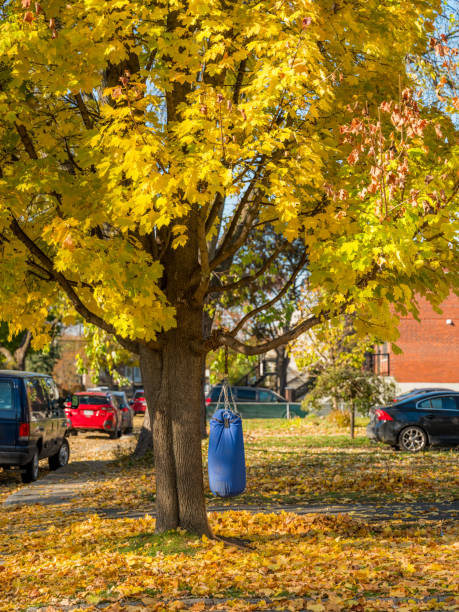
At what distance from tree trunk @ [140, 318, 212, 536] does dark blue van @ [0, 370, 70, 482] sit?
6739 mm

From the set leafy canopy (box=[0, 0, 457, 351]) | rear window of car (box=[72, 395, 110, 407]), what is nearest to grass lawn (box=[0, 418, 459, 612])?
leafy canopy (box=[0, 0, 457, 351])

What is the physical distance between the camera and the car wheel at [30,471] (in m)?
15.8

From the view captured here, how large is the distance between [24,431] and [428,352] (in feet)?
113

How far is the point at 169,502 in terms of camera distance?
8.84 meters

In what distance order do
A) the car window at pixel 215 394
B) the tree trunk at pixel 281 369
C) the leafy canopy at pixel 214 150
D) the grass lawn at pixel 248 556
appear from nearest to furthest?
the grass lawn at pixel 248 556, the leafy canopy at pixel 214 150, the car window at pixel 215 394, the tree trunk at pixel 281 369

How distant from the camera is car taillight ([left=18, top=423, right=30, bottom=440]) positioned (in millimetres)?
14977

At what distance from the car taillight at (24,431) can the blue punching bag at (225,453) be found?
18.8 feet

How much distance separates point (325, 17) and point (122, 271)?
3.33 metres

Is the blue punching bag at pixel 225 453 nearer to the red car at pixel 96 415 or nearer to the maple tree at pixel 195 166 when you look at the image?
the maple tree at pixel 195 166

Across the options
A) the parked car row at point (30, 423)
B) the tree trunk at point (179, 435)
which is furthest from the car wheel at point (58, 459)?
the tree trunk at point (179, 435)

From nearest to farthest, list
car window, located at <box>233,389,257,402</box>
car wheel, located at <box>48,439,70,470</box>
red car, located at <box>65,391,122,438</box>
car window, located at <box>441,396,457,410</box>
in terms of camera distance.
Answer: car wheel, located at <box>48,439,70,470</box>
car window, located at <box>441,396,457,410</box>
red car, located at <box>65,391,122,438</box>
car window, located at <box>233,389,257,402</box>

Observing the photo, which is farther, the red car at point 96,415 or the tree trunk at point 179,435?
the red car at point 96,415

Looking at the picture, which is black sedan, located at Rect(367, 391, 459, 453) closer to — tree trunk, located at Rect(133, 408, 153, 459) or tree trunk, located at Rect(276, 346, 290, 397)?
tree trunk, located at Rect(133, 408, 153, 459)

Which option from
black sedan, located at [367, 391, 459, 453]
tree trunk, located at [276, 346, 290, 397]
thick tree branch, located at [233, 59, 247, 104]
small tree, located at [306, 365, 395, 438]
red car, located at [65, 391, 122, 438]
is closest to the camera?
thick tree branch, located at [233, 59, 247, 104]
